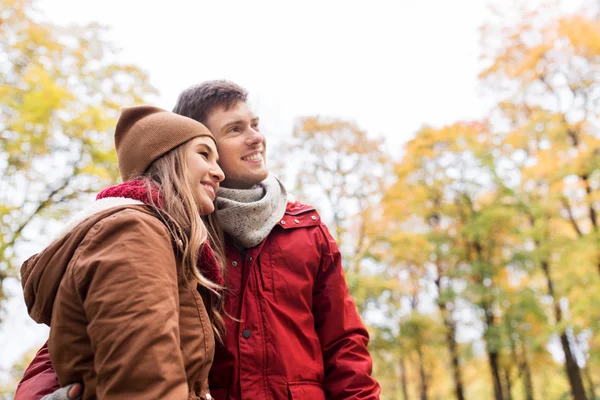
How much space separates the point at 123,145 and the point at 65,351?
0.88 meters

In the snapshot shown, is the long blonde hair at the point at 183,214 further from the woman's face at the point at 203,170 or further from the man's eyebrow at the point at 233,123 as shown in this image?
the man's eyebrow at the point at 233,123

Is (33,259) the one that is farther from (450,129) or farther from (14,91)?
(450,129)

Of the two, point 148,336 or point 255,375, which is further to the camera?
point 255,375

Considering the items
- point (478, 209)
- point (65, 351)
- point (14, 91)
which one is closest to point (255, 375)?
point (65, 351)

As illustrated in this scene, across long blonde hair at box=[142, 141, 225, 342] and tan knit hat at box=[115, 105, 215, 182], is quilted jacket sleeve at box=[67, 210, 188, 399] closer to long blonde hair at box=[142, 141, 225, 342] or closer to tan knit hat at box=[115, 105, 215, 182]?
→ long blonde hair at box=[142, 141, 225, 342]

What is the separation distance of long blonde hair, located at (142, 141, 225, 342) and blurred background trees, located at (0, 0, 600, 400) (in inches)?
267

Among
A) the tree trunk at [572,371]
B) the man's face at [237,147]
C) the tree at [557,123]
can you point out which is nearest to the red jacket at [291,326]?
the man's face at [237,147]

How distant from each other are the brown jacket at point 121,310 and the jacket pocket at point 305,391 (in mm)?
483

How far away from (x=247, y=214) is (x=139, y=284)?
0.94 m

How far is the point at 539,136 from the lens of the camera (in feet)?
43.8

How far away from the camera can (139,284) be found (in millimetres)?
1409

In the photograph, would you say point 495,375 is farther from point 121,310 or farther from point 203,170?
point 121,310

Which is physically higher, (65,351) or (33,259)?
(33,259)

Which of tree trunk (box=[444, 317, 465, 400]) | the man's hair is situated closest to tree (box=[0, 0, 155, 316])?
the man's hair
